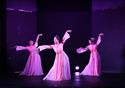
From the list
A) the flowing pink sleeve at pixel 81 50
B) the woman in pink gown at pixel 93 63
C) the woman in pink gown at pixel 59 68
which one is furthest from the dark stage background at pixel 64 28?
the woman in pink gown at pixel 59 68

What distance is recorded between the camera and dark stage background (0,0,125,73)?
44.1 feet

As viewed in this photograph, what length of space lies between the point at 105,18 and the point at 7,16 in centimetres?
354

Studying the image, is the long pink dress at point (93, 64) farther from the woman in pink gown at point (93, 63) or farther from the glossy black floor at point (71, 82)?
the glossy black floor at point (71, 82)

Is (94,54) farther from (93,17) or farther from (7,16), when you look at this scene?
(7,16)

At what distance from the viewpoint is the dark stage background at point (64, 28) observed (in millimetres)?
13445

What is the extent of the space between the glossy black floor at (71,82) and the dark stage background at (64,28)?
1479 millimetres

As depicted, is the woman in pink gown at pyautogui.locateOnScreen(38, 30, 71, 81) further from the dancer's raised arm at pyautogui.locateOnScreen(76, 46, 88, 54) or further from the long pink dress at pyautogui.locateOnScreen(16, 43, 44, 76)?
the dancer's raised arm at pyautogui.locateOnScreen(76, 46, 88, 54)

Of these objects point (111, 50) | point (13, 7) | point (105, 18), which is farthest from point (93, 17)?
point (13, 7)

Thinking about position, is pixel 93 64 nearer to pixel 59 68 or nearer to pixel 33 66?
pixel 59 68

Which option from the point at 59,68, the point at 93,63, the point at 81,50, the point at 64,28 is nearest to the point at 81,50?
the point at 81,50

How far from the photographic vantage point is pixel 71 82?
10836mm

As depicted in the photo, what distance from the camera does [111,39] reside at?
44.1 ft

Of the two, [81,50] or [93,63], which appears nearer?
[93,63]

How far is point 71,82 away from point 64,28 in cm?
338
